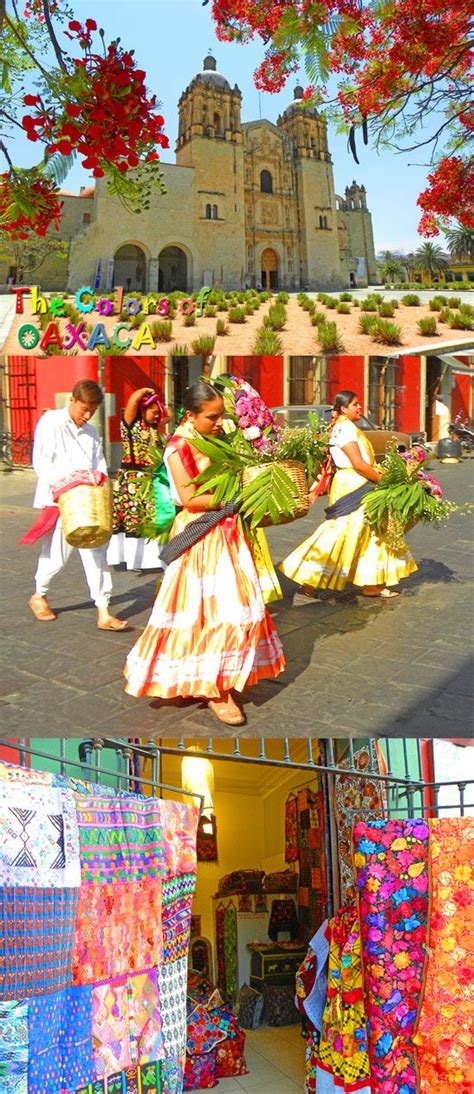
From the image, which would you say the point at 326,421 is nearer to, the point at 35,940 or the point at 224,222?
the point at 224,222

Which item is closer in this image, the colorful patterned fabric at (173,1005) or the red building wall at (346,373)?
the red building wall at (346,373)

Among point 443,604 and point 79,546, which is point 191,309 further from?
point 443,604

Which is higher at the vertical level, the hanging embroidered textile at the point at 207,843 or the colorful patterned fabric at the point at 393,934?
the colorful patterned fabric at the point at 393,934

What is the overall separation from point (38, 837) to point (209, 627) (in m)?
0.98

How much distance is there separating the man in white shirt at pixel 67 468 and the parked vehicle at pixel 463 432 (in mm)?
1102

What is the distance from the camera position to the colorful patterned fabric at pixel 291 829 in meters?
8.08

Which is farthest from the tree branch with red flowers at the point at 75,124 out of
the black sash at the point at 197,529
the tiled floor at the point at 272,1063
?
the tiled floor at the point at 272,1063

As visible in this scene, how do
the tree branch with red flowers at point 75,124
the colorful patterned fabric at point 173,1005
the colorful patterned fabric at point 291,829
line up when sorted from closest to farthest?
the tree branch with red flowers at point 75,124
the colorful patterned fabric at point 173,1005
the colorful patterned fabric at point 291,829

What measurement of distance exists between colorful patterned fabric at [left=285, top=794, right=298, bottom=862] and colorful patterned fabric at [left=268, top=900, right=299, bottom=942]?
1.30 feet

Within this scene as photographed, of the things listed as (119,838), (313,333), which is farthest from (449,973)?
(313,333)

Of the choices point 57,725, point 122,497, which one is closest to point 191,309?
point 122,497

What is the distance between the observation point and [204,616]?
3.71 m

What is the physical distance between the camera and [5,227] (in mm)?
2639

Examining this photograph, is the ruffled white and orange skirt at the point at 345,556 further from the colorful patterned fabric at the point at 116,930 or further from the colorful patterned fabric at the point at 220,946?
the colorful patterned fabric at the point at 220,946
